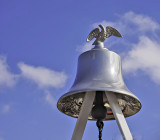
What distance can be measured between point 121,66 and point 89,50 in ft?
1.99

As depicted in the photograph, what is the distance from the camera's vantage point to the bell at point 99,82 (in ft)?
20.2

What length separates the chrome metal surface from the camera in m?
7.04

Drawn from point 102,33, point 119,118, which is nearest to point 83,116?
point 119,118

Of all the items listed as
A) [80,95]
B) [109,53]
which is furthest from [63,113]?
[109,53]

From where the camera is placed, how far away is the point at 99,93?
6.88m

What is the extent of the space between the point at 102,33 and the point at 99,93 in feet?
3.41

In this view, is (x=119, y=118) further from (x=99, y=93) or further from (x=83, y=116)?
(x=99, y=93)

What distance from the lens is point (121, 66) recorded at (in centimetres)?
686

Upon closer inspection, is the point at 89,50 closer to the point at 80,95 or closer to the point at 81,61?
the point at 81,61

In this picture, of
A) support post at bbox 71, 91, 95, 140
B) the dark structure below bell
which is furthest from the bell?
support post at bbox 71, 91, 95, 140

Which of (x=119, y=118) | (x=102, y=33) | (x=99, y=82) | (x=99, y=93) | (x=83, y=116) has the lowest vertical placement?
(x=119, y=118)

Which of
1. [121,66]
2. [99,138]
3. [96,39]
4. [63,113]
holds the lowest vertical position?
[99,138]

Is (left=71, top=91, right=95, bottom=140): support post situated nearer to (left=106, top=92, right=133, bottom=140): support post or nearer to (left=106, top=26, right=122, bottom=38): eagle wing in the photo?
(left=106, top=92, right=133, bottom=140): support post

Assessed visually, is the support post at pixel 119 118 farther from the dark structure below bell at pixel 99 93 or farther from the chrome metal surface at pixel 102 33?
the chrome metal surface at pixel 102 33
